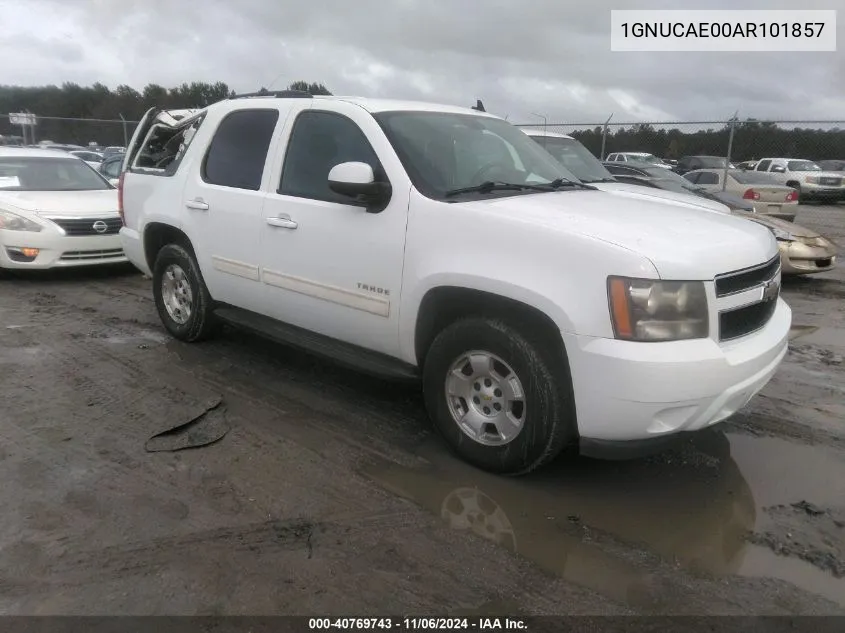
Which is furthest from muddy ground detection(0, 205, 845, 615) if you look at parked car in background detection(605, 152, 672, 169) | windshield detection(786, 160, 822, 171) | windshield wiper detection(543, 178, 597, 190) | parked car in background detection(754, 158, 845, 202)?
windshield detection(786, 160, 822, 171)

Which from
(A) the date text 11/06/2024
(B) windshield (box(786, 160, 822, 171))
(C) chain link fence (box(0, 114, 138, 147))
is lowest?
(A) the date text 11/06/2024

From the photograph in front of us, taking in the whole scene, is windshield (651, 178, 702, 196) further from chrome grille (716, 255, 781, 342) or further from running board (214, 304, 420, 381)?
running board (214, 304, 420, 381)

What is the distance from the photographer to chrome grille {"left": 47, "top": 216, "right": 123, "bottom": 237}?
26.5 feet

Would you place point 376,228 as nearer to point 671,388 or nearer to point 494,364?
point 494,364

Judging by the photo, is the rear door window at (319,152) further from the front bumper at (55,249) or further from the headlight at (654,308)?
the front bumper at (55,249)

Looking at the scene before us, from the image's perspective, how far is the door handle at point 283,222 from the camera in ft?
14.0

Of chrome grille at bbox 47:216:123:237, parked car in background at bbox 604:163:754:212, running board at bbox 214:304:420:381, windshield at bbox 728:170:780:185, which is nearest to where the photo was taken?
running board at bbox 214:304:420:381

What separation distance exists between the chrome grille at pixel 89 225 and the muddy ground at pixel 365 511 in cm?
365

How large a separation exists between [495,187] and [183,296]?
9.97ft

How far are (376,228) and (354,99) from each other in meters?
1.08

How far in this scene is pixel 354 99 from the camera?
4.35 meters

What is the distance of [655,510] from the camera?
3.29m

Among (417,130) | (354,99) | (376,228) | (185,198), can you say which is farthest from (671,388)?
(185,198)

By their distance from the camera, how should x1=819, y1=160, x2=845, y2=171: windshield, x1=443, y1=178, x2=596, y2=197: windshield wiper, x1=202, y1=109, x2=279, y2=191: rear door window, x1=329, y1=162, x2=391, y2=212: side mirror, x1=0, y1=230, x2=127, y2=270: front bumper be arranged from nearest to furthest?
x1=329, y1=162, x2=391, y2=212: side mirror → x1=443, y1=178, x2=596, y2=197: windshield wiper → x1=202, y1=109, x2=279, y2=191: rear door window → x1=0, y1=230, x2=127, y2=270: front bumper → x1=819, y1=160, x2=845, y2=171: windshield
